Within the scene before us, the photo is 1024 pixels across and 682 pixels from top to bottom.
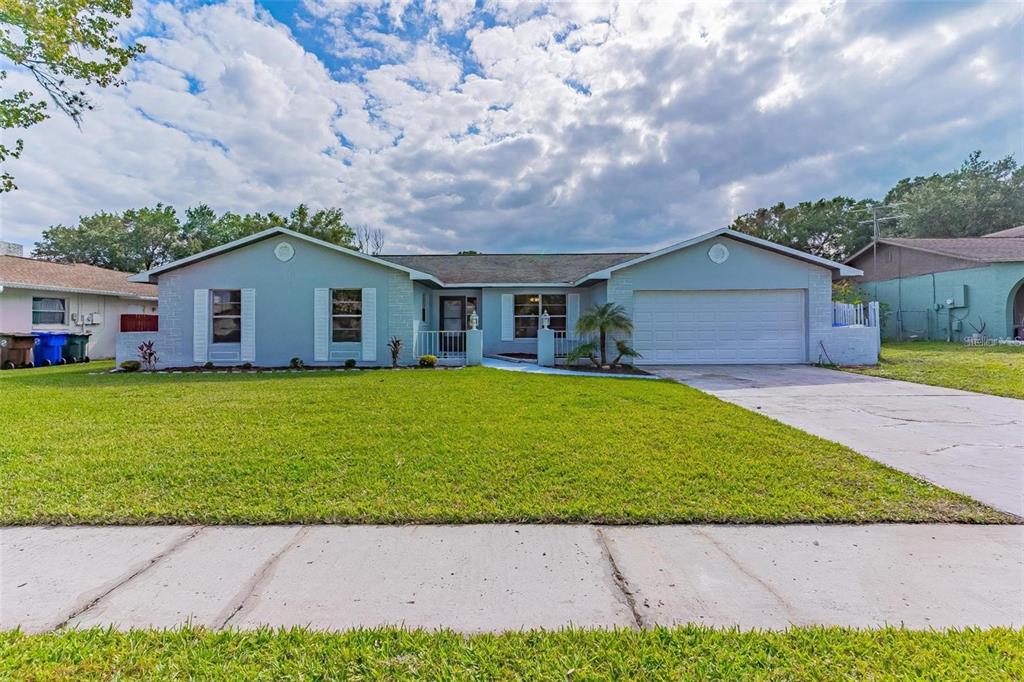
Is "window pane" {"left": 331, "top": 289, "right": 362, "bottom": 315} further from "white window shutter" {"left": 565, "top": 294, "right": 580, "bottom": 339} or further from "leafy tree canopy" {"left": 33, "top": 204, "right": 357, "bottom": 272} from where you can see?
"leafy tree canopy" {"left": 33, "top": 204, "right": 357, "bottom": 272}

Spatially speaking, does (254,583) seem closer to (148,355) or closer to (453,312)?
(148,355)

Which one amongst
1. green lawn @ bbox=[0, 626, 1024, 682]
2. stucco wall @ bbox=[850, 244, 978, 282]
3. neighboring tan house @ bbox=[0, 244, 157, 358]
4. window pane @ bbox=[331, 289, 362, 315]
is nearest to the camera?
green lawn @ bbox=[0, 626, 1024, 682]

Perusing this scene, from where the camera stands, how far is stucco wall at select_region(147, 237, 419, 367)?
12609mm

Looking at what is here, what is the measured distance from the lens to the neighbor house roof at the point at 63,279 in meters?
15.0

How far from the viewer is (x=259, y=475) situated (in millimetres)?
4059

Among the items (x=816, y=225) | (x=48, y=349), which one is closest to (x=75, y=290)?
(x=48, y=349)

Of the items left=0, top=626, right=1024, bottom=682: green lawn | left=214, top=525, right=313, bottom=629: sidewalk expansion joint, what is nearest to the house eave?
left=214, top=525, right=313, bottom=629: sidewalk expansion joint

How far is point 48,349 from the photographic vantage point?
15.1 metres

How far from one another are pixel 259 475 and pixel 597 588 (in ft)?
10.5

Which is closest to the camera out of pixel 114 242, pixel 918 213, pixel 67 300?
pixel 67 300

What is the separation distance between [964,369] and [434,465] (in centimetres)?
1379

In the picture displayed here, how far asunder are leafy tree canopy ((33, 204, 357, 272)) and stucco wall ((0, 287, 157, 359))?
44.0 feet

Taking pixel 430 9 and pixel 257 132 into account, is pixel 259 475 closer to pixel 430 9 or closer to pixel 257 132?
pixel 430 9

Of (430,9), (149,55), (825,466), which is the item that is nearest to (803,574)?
(825,466)
